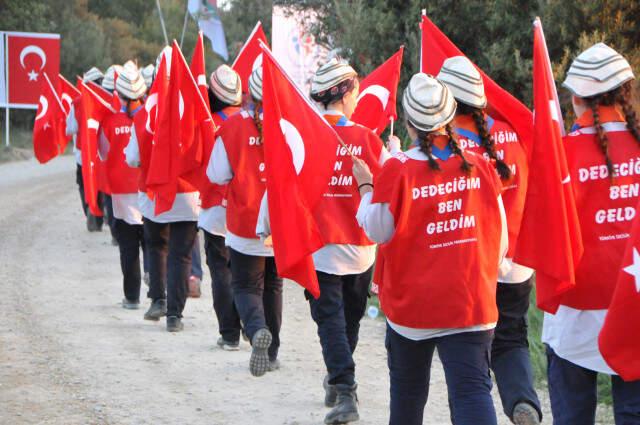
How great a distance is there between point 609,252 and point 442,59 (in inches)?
108

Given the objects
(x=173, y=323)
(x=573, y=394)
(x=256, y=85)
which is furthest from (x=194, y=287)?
(x=573, y=394)

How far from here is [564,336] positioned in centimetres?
456

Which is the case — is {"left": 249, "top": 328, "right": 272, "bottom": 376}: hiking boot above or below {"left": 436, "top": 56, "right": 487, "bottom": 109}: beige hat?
below

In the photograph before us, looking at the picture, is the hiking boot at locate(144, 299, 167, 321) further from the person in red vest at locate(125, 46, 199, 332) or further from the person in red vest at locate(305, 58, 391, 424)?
the person in red vest at locate(305, 58, 391, 424)

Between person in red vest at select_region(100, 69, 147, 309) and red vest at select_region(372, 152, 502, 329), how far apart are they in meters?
5.50

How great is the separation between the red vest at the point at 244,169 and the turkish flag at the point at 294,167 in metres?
1.34

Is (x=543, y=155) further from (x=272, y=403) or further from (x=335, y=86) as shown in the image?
(x=272, y=403)

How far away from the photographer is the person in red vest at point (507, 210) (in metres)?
5.61

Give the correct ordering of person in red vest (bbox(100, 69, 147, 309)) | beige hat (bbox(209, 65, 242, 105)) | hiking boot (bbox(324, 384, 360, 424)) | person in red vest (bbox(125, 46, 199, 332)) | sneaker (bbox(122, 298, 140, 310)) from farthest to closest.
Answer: sneaker (bbox(122, 298, 140, 310))
person in red vest (bbox(100, 69, 147, 309))
person in red vest (bbox(125, 46, 199, 332))
beige hat (bbox(209, 65, 242, 105))
hiking boot (bbox(324, 384, 360, 424))

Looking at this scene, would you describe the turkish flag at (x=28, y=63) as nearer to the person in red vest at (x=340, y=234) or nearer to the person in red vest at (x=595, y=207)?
the person in red vest at (x=340, y=234)

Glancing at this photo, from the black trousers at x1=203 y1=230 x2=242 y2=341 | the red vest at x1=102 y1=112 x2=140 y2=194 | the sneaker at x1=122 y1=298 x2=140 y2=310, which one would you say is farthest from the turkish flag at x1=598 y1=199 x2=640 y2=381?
the sneaker at x1=122 y1=298 x2=140 y2=310

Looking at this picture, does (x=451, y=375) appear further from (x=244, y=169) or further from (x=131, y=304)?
(x=131, y=304)

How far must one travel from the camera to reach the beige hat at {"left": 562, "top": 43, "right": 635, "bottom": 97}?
4.50 m

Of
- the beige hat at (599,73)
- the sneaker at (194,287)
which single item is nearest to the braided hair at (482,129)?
the beige hat at (599,73)
